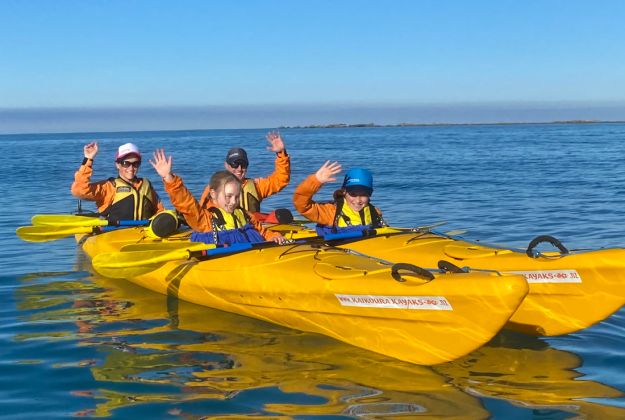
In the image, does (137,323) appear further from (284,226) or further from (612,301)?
(612,301)

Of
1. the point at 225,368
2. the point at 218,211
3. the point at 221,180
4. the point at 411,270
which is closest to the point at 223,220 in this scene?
the point at 218,211

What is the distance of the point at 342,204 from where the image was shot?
7.81m

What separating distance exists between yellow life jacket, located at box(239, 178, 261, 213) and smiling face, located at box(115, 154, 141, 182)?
1486mm

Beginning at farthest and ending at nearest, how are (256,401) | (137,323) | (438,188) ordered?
(438,188) < (137,323) < (256,401)

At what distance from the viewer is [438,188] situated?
2088 cm

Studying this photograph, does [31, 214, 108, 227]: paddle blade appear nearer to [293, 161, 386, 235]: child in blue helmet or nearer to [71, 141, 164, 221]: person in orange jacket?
[71, 141, 164, 221]: person in orange jacket

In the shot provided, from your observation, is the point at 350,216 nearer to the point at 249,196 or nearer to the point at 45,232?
the point at 249,196

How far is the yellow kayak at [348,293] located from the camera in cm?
489

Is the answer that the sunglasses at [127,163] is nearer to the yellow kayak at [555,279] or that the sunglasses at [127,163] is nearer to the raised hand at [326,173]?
the raised hand at [326,173]

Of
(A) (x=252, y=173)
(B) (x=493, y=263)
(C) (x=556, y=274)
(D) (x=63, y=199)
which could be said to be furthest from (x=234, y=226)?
(A) (x=252, y=173)

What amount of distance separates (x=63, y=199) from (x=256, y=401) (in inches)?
640

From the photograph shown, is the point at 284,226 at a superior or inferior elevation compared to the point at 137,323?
superior

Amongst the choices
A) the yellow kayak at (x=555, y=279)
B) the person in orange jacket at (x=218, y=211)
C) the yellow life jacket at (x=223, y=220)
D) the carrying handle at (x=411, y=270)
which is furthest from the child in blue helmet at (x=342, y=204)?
the carrying handle at (x=411, y=270)

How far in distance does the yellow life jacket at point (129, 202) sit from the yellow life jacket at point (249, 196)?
130 cm
